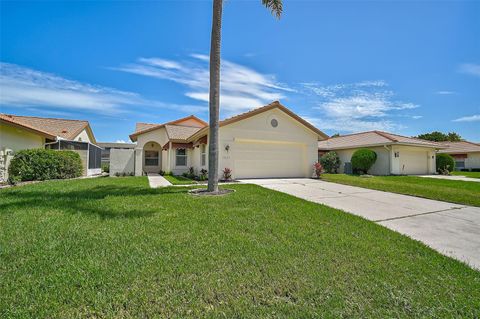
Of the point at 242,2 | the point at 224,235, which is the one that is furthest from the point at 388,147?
the point at 224,235

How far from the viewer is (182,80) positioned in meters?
15.8

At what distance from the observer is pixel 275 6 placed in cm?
955

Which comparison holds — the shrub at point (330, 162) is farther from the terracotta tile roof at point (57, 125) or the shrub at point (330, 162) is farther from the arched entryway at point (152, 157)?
the terracotta tile roof at point (57, 125)

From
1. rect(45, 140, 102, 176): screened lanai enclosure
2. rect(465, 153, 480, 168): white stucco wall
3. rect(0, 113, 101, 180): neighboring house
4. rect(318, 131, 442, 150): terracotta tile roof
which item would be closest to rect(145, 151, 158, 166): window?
rect(0, 113, 101, 180): neighboring house

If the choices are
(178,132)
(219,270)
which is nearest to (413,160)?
(178,132)

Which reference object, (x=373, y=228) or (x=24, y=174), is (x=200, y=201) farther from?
(x=24, y=174)

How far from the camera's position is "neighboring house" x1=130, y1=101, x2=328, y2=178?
1419 cm

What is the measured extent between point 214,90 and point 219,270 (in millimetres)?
7223

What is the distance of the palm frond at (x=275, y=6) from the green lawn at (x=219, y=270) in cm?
922

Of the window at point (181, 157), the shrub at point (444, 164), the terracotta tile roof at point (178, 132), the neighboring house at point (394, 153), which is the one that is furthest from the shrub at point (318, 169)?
the shrub at point (444, 164)

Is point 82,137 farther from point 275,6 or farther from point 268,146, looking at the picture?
point 275,6

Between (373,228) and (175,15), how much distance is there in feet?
38.3

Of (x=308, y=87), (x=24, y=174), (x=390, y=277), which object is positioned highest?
(x=308, y=87)

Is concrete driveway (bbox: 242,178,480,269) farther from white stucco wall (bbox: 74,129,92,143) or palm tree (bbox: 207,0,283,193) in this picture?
white stucco wall (bbox: 74,129,92,143)
